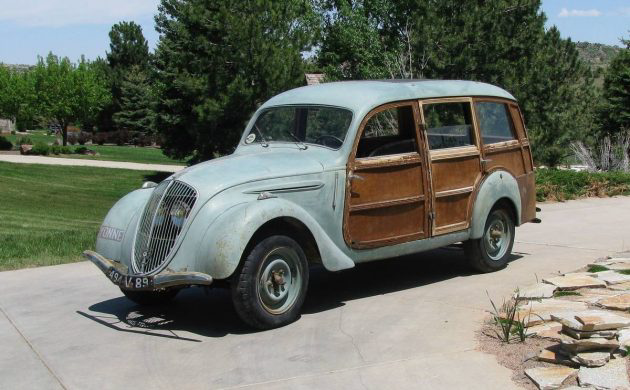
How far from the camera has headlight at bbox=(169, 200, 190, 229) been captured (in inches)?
233

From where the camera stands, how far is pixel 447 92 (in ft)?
25.6

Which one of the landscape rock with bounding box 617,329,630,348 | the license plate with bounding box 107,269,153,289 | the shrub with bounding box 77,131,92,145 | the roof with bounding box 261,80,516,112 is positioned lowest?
the landscape rock with bounding box 617,329,630,348

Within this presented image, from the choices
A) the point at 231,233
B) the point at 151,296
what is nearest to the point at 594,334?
the point at 231,233

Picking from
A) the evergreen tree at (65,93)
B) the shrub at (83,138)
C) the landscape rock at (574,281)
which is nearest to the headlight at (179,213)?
the landscape rock at (574,281)

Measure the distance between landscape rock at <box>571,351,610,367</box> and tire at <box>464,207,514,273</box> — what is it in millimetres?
3129

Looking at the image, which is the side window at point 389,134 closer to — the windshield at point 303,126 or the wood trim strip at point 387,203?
the windshield at point 303,126

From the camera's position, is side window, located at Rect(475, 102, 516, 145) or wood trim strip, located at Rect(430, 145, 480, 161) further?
side window, located at Rect(475, 102, 516, 145)

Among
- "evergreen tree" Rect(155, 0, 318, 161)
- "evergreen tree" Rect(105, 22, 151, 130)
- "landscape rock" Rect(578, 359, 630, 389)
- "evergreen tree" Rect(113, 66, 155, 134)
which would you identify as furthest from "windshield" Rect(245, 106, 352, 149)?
"evergreen tree" Rect(105, 22, 151, 130)

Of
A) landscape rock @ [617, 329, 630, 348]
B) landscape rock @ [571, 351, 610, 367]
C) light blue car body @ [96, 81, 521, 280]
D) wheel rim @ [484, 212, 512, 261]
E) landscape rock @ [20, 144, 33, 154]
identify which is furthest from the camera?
landscape rock @ [20, 144, 33, 154]

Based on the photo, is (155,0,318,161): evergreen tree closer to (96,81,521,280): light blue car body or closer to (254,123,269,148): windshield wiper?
(254,123,269,148): windshield wiper

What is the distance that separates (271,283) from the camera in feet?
19.9

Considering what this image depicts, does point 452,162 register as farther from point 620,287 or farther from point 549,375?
point 549,375

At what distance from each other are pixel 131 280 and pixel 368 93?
2.76 m

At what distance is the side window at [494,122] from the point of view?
26.7 ft
